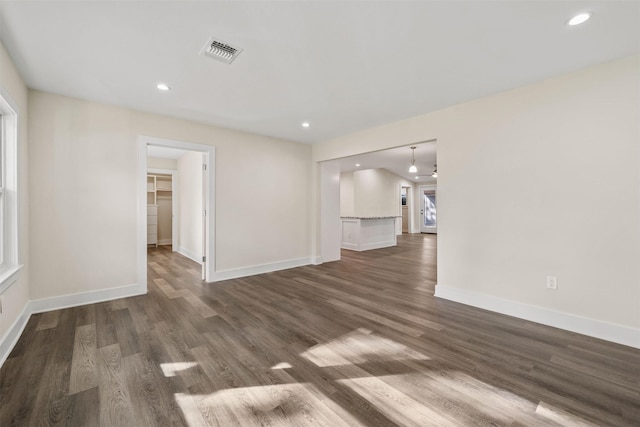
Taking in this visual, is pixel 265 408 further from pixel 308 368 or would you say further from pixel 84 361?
pixel 84 361

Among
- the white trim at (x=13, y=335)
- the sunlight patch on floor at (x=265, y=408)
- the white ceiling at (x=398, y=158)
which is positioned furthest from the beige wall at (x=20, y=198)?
the white ceiling at (x=398, y=158)

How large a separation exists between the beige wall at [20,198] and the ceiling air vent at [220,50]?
156cm

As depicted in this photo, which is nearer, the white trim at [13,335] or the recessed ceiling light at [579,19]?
the recessed ceiling light at [579,19]

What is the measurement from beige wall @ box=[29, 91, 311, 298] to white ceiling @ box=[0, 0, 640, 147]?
35 cm

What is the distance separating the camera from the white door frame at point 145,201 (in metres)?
3.46

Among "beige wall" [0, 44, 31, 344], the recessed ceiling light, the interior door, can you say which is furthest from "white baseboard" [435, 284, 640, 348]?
the interior door

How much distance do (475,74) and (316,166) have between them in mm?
3396

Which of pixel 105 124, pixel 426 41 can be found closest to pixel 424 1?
pixel 426 41

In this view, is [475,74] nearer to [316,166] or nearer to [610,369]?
[610,369]

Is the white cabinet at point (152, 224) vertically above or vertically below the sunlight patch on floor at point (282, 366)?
above

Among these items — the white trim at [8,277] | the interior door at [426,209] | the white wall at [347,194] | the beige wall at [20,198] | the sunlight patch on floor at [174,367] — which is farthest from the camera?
the interior door at [426,209]

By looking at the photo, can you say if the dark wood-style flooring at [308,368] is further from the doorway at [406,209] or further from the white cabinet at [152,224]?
the doorway at [406,209]

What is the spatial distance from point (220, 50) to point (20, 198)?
240cm

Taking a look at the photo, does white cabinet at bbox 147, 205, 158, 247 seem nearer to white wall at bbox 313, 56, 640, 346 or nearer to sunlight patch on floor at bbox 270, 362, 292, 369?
sunlight patch on floor at bbox 270, 362, 292, 369
